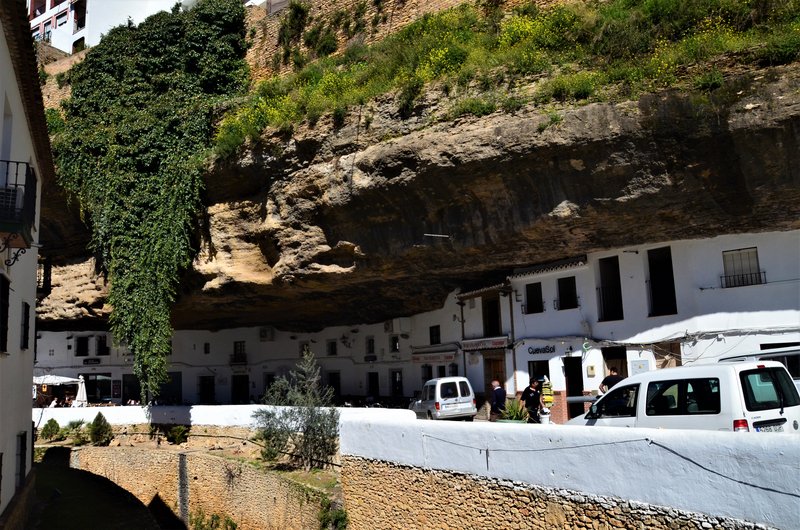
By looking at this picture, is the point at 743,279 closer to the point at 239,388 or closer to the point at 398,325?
the point at 398,325

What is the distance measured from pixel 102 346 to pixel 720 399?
110 feet

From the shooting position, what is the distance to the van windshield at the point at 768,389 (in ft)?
26.9

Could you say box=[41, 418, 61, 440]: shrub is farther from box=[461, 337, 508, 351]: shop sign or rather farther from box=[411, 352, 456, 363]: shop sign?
box=[461, 337, 508, 351]: shop sign

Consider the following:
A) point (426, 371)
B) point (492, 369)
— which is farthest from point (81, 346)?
point (492, 369)

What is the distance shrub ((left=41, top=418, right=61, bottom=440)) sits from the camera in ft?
78.7

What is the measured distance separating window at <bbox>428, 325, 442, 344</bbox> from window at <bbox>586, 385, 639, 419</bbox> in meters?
14.4

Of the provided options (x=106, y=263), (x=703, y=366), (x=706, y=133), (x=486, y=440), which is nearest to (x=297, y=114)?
(x=106, y=263)

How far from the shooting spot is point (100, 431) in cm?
2302

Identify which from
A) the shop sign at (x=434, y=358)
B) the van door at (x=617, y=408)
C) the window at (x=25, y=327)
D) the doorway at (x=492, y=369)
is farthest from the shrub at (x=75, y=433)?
the van door at (x=617, y=408)

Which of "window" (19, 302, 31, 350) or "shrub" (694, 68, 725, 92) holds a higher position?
"shrub" (694, 68, 725, 92)

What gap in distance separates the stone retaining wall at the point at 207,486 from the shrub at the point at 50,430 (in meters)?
2.55

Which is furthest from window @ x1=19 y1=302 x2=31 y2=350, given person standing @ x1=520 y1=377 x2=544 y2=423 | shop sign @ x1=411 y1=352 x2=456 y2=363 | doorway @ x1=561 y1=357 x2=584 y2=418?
shop sign @ x1=411 y1=352 x2=456 y2=363

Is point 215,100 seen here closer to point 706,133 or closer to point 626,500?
point 706,133

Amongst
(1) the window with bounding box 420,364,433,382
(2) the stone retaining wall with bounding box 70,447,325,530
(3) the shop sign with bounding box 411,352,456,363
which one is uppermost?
(3) the shop sign with bounding box 411,352,456,363
